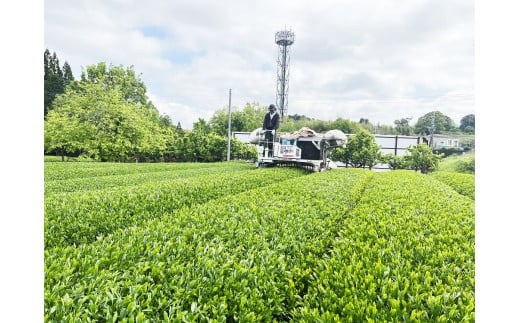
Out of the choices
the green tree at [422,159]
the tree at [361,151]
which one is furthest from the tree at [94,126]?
the green tree at [422,159]

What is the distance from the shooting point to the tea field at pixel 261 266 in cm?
139

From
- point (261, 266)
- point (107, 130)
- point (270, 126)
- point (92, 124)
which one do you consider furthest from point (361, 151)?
point (261, 266)

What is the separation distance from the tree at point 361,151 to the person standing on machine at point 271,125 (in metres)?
9.27

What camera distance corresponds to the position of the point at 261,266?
1.86m

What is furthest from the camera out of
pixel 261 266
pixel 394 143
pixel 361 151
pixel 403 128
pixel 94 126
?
pixel 403 128

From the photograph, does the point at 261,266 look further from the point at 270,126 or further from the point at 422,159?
the point at 422,159

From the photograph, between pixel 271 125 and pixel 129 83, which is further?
pixel 129 83

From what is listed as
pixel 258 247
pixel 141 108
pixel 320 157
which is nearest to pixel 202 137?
pixel 141 108

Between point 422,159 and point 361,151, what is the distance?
360cm

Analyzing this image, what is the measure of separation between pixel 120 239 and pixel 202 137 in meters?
19.3

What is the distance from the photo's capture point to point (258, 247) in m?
2.22

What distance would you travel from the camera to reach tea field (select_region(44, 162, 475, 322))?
1395mm

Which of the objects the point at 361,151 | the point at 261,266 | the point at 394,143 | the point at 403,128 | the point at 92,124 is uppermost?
the point at 403,128

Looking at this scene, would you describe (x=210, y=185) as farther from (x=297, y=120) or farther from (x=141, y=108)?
(x=297, y=120)
